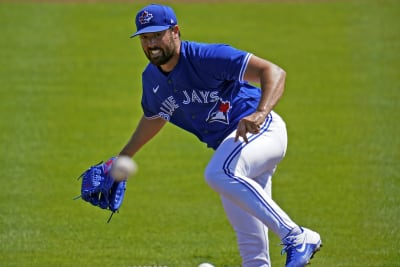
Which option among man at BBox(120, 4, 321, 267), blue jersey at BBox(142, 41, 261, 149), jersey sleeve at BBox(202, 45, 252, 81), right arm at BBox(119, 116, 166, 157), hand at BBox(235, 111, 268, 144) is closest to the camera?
hand at BBox(235, 111, 268, 144)

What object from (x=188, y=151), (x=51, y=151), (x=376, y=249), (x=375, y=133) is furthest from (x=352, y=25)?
(x=376, y=249)

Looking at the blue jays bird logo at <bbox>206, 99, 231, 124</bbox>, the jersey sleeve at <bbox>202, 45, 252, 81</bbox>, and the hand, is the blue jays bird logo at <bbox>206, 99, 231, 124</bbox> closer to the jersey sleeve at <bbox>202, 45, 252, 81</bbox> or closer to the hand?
the jersey sleeve at <bbox>202, 45, 252, 81</bbox>

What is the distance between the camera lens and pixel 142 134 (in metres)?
6.23

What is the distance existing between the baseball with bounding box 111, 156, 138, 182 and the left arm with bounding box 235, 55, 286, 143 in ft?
2.68

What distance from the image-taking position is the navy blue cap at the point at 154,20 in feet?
18.4

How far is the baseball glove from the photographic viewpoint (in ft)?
19.8

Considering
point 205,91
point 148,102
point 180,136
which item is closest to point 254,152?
point 205,91

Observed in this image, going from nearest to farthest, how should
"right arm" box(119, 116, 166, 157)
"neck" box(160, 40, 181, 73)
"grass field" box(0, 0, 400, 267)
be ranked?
"neck" box(160, 40, 181, 73)
"right arm" box(119, 116, 166, 157)
"grass field" box(0, 0, 400, 267)

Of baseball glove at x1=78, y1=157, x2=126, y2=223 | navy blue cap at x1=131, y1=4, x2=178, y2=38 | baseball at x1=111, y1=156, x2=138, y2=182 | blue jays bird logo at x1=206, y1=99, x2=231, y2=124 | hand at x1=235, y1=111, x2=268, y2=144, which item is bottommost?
baseball glove at x1=78, y1=157, x2=126, y2=223

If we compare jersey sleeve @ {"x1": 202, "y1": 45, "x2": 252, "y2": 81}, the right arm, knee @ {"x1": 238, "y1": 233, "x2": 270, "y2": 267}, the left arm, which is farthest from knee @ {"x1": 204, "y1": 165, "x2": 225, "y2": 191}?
the right arm

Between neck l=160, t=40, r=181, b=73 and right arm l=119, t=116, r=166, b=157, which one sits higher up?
neck l=160, t=40, r=181, b=73

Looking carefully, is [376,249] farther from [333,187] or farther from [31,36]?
[31,36]

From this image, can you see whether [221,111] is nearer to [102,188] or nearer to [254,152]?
[254,152]

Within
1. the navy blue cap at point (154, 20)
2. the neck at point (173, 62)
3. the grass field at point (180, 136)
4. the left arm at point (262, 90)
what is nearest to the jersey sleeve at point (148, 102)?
the neck at point (173, 62)
